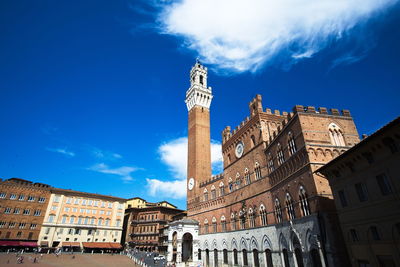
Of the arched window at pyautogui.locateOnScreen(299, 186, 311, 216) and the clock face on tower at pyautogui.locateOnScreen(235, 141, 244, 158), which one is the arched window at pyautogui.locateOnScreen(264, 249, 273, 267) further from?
the clock face on tower at pyautogui.locateOnScreen(235, 141, 244, 158)

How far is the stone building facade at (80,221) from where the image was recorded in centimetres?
5056

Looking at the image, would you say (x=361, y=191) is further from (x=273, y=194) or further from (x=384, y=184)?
(x=273, y=194)

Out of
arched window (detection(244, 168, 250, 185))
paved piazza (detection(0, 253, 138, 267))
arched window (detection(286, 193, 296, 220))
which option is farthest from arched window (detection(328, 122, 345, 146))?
paved piazza (detection(0, 253, 138, 267))

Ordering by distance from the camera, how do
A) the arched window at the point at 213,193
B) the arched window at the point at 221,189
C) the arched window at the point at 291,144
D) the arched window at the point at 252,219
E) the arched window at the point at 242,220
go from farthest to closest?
the arched window at the point at 213,193 < the arched window at the point at 221,189 < the arched window at the point at 242,220 < the arched window at the point at 252,219 < the arched window at the point at 291,144

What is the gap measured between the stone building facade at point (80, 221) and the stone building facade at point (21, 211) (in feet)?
4.62

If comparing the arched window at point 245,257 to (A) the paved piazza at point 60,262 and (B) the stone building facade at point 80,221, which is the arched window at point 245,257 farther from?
(B) the stone building facade at point 80,221

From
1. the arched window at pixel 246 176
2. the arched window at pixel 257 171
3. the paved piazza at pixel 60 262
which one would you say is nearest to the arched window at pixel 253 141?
the arched window at pixel 257 171

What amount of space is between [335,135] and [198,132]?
111 feet

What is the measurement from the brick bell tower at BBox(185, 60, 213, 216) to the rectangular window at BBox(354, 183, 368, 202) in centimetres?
3342

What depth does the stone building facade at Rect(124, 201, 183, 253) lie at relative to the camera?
199 ft

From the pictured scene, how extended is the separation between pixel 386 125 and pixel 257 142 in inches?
744

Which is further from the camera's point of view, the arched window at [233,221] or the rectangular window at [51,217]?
the rectangular window at [51,217]

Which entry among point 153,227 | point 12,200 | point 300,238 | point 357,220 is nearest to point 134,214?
point 153,227

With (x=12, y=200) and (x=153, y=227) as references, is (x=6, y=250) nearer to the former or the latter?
(x=12, y=200)
